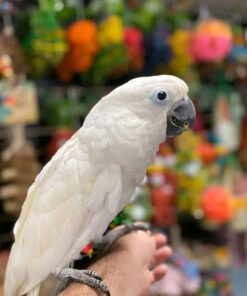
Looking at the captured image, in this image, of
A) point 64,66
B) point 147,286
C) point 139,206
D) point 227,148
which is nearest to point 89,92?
point 64,66

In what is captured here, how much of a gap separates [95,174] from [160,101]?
144mm

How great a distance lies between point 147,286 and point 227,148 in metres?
1.07

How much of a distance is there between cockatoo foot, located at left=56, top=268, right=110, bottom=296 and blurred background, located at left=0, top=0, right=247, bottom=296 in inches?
19.1

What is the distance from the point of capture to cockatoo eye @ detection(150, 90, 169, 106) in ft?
2.35

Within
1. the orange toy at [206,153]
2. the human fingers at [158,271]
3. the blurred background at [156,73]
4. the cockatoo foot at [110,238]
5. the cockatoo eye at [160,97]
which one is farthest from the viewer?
the orange toy at [206,153]

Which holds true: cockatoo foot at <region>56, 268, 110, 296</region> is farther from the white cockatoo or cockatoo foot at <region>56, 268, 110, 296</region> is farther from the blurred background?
the blurred background

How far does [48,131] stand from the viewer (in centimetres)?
164

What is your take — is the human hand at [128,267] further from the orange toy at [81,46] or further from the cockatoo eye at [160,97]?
the orange toy at [81,46]

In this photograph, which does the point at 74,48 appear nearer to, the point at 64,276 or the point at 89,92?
the point at 89,92

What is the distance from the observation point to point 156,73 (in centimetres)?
175

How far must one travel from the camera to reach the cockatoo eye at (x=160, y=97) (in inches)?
28.3

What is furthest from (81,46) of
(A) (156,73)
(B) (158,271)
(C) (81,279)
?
(C) (81,279)

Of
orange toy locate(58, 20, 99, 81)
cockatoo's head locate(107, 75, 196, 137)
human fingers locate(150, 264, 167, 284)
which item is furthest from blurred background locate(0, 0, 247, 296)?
cockatoo's head locate(107, 75, 196, 137)

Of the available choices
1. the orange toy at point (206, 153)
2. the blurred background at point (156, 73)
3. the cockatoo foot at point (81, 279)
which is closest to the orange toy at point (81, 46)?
the blurred background at point (156, 73)
